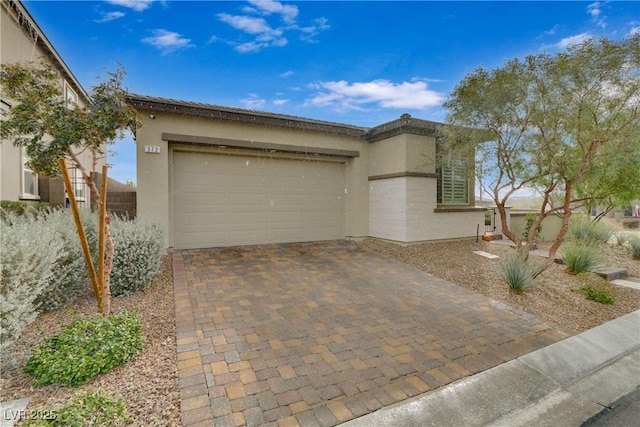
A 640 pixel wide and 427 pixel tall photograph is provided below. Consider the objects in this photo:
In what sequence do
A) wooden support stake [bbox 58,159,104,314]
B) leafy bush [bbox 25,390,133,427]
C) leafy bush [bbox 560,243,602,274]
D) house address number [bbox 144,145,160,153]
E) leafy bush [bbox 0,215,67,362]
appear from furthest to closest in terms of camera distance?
house address number [bbox 144,145,160,153] → leafy bush [bbox 560,243,602,274] → wooden support stake [bbox 58,159,104,314] → leafy bush [bbox 0,215,67,362] → leafy bush [bbox 25,390,133,427]

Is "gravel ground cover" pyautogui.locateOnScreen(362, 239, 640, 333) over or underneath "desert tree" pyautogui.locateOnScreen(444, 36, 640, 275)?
underneath

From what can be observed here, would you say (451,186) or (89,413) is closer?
(89,413)

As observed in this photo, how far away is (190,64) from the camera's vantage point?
8797mm

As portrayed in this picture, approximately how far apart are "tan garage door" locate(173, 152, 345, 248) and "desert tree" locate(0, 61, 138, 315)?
14.1 feet

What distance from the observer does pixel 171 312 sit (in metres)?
4.09

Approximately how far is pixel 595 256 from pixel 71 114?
967cm

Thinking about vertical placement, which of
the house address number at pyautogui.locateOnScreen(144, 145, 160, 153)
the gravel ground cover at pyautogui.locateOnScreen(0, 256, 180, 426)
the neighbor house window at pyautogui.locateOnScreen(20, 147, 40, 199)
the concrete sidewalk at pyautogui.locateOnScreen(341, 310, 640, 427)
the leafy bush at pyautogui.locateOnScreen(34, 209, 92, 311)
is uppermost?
the house address number at pyautogui.locateOnScreen(144, 145, 160, 153)

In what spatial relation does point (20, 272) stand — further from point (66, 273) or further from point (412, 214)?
point (412, 214)

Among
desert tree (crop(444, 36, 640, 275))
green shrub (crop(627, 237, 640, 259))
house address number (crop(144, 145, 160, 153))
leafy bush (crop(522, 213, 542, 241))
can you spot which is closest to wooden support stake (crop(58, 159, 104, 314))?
house address number (crop(144, 145, 160, 153))

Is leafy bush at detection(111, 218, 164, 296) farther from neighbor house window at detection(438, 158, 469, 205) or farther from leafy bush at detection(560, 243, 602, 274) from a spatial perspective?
leafy bush at detection(560, 243, 602, 274)

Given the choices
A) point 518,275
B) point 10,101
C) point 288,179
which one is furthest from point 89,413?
point 10,101

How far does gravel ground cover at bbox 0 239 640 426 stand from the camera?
7.79ft

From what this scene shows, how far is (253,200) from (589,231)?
1045 centimetres

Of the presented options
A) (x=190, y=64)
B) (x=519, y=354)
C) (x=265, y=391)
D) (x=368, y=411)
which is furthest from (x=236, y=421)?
(x=190, y=64)
